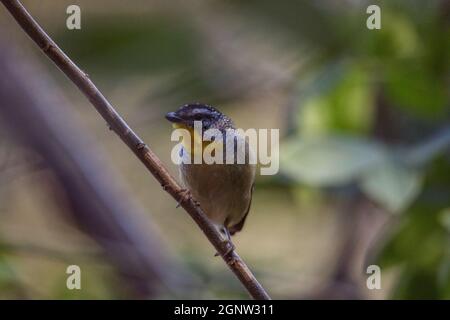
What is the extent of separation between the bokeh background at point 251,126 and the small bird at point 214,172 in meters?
0.34

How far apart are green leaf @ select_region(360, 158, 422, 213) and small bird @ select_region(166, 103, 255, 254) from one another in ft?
1.15

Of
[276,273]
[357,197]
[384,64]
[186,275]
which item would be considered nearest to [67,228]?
[186,275]

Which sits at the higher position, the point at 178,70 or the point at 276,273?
the point at 178,70

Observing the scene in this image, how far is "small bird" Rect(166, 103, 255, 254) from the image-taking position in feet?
4.94

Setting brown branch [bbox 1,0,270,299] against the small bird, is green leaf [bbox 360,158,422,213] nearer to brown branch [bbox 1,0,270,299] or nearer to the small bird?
the small bird

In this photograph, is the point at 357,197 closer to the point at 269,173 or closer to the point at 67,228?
the point at 269,173

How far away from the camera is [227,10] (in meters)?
2.92

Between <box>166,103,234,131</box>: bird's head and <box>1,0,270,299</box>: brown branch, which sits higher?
<box>166,103,234,131</box>: bird's head

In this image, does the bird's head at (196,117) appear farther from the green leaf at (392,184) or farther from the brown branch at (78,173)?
the brown branch at (78,173)

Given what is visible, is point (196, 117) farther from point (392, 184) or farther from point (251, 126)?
point (251, 126)

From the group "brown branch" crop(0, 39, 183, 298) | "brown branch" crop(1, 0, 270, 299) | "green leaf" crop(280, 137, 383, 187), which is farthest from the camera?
"brown branch" crop(0, 39, 183, 298)

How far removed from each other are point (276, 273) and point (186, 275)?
0.88 ft

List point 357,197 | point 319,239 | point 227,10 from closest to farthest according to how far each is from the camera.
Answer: point 357,197
point 227,10
point 319,239

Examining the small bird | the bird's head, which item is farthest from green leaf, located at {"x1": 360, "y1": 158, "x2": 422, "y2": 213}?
the bird's head
